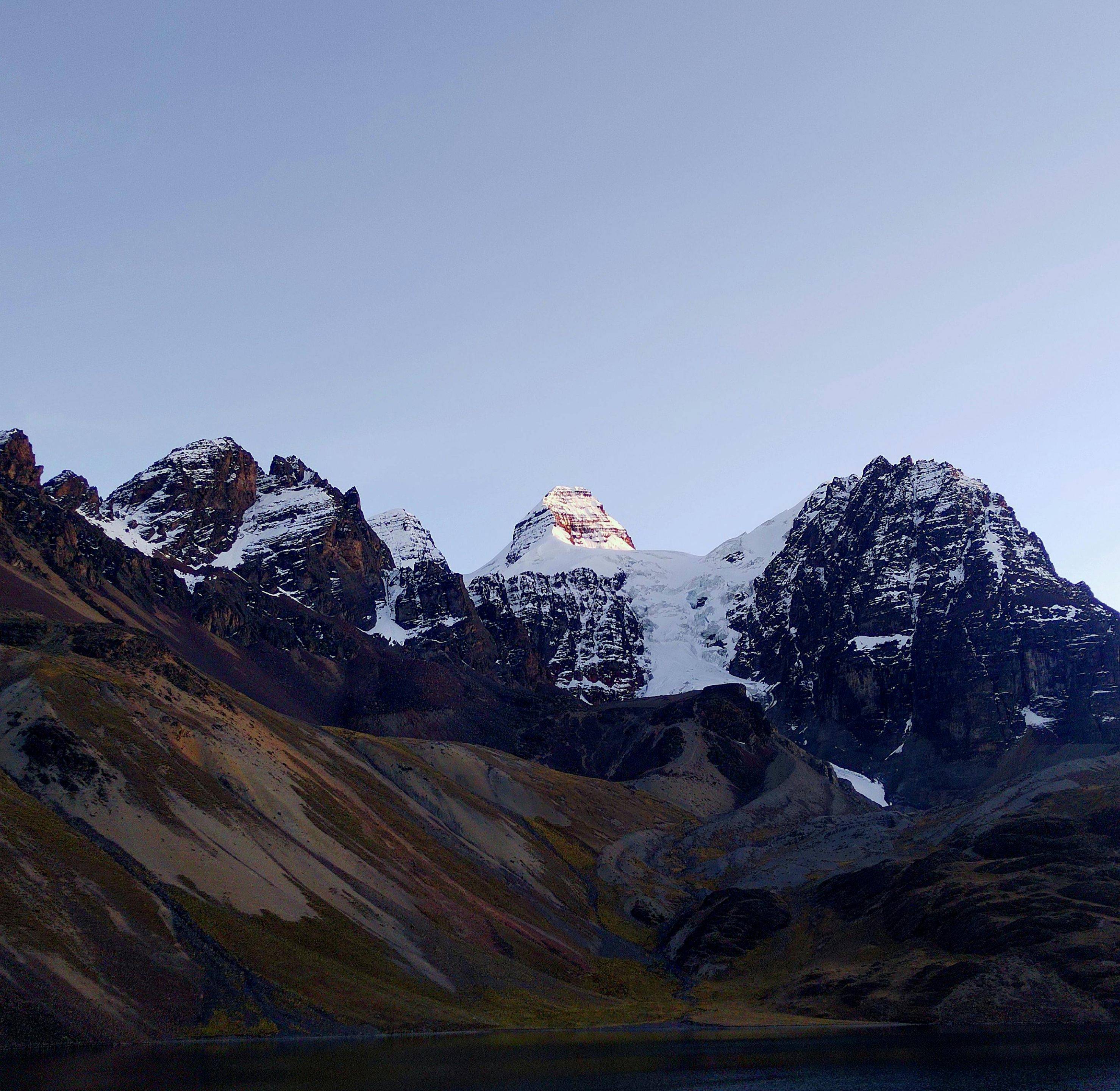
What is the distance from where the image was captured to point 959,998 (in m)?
118

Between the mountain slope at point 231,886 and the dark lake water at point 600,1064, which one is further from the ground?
the mountain slope at point 231,886

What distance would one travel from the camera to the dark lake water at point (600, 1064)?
7150 centimetres

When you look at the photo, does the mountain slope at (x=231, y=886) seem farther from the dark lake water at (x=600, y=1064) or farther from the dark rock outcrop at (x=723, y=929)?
Answer: the dark rock outcrop at (x=723, y=929)

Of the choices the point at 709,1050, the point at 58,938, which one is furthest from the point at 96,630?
the point at 709,1050

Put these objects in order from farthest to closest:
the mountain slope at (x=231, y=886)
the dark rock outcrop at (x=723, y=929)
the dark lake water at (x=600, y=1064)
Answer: the dark rock outcrop at (x=723, y=929)
the mountain slope at (x=231, y=886)
the dark lake water at (x=600, y=1064)

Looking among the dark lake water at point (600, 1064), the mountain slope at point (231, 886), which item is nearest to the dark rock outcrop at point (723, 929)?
the mountain slope at point (231, 886)

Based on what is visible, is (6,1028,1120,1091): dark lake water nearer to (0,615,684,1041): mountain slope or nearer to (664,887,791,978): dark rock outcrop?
(0,615,684,1041): mountain slope

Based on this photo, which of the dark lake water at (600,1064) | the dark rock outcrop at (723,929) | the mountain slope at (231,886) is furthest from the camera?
the dark rock outcrop at (723,929)

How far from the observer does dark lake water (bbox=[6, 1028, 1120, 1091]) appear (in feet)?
235

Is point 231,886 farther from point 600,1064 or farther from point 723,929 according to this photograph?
point 723,929

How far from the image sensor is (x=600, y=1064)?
287 ft

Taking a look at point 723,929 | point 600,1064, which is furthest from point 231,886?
point 723,929

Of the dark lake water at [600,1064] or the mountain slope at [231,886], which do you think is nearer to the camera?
the dark lake water at [600,1064]

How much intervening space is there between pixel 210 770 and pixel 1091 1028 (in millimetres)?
93504
